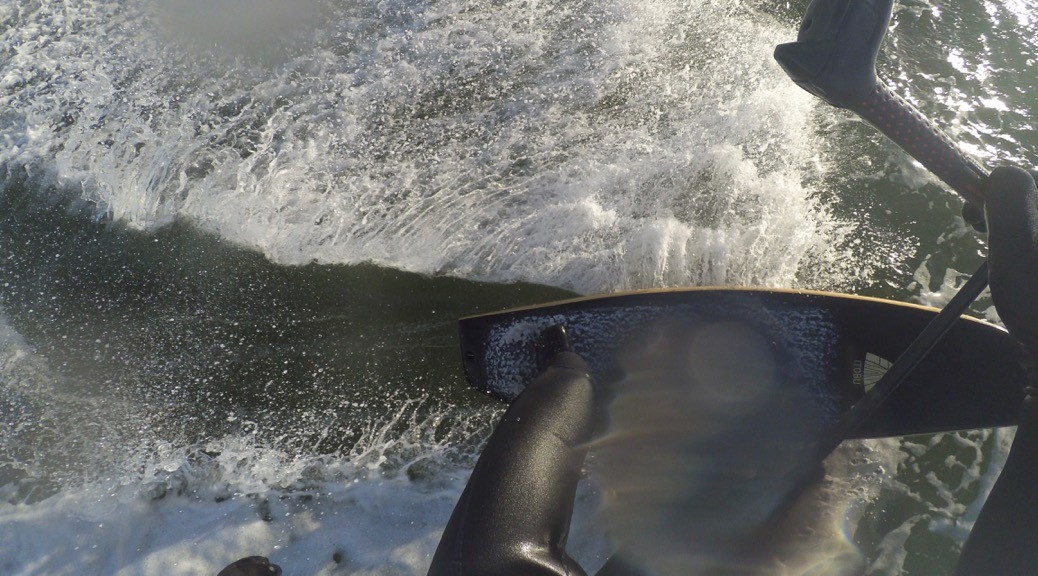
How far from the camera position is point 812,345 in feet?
6.87

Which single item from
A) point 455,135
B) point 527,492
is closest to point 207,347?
point 455,135

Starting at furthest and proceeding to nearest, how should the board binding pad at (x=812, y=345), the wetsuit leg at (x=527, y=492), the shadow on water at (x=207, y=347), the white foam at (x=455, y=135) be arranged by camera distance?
the white foam at (x=455, y=135) < the shadow on water at (x=207, y=347) < the board binding pad at (x=812, y=345) < the wetsuit leg at (x=527, y=492)

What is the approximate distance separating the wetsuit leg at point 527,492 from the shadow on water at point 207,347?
0.66 m

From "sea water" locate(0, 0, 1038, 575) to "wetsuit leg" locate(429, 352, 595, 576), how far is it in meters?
0.62

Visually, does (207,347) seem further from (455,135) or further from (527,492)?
(527,492)

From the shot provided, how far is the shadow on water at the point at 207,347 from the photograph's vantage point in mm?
2293

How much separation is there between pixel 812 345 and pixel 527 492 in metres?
1.27

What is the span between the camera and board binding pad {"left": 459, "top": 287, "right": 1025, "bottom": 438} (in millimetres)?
2039

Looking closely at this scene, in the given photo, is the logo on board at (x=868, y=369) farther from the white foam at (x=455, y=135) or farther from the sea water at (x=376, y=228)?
the white foam at (x=455, y=135)

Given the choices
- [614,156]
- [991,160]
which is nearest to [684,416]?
[614,156]

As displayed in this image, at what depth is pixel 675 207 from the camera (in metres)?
2.55

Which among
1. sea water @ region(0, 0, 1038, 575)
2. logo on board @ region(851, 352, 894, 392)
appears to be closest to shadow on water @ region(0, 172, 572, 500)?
sea water @ region(0, 0, 1038, 575)

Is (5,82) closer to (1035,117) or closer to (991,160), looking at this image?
(991,160)

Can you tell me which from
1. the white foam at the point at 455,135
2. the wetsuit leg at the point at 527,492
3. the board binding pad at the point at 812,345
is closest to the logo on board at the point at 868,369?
the board binding pad at the point at 812,345
